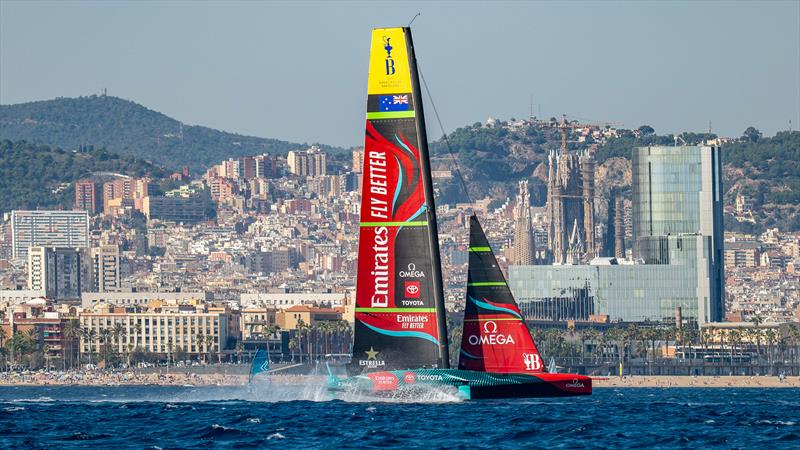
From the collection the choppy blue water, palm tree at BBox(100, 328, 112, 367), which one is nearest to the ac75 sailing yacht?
the choppy blue water

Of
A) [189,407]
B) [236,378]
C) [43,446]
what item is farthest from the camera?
[236,378]

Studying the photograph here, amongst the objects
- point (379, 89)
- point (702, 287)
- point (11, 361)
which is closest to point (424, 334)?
point (379, 89)

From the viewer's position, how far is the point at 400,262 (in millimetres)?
54031

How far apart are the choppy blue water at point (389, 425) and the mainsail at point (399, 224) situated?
71.4 inches

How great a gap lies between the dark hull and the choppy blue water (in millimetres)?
480

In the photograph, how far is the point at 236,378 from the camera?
15688cm

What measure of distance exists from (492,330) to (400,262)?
3310 mm

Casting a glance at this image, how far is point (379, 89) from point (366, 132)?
3.91 ft

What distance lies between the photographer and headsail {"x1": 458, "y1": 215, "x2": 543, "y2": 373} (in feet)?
181

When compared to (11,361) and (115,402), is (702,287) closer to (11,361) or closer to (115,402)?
(11,361)

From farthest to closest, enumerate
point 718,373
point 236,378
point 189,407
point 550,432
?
point 718,373
point 236,378
point 189,407
point 550,432

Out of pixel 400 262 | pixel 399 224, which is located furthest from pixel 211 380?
pixel 399 224

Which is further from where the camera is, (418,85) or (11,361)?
(11,361)

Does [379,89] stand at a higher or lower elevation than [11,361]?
higher
